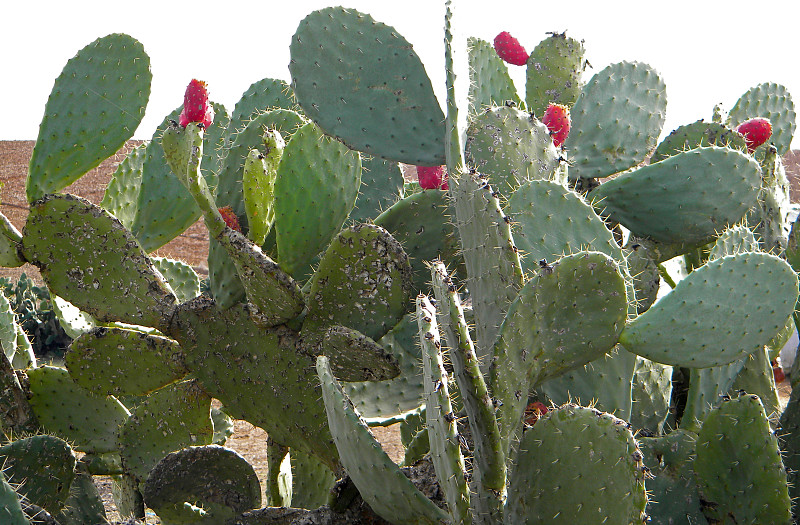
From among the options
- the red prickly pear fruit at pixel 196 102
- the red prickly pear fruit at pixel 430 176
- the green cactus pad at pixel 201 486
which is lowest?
the green cactus pad at pixel 201 486

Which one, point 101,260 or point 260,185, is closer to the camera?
A: point 260,185

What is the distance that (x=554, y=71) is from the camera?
2227 millimetres

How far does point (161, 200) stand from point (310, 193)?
0.63 m

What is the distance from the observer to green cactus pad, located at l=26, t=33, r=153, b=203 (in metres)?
1.89

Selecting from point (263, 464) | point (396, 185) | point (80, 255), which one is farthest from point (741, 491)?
point (263, 464)

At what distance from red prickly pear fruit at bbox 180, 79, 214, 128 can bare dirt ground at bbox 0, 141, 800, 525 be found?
3699 millimetres

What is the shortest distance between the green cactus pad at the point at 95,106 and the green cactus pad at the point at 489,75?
0.89m

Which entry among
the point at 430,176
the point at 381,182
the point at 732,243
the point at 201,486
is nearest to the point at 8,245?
the point at 201,486

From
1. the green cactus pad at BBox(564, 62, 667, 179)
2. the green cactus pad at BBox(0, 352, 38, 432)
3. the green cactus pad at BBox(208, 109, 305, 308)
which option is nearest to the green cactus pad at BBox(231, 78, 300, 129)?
the green cactus pad at BBox(208, 109, 305, 308)

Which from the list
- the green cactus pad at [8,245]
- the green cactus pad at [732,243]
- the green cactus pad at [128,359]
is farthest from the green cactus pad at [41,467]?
the green cactus pad at [732,243]

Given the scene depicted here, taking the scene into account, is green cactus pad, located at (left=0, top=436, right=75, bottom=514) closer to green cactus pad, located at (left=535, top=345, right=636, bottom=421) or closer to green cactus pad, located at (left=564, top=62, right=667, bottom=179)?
green cactus pad, located at (left=535, top=345, right=636, bottom=421)

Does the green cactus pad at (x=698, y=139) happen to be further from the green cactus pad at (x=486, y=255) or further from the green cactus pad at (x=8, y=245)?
the green cactus pad at (x=8, y=245)

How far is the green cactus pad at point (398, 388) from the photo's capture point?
1.78m

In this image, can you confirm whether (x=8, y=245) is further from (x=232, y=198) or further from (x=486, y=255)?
(x=486, y=255)
